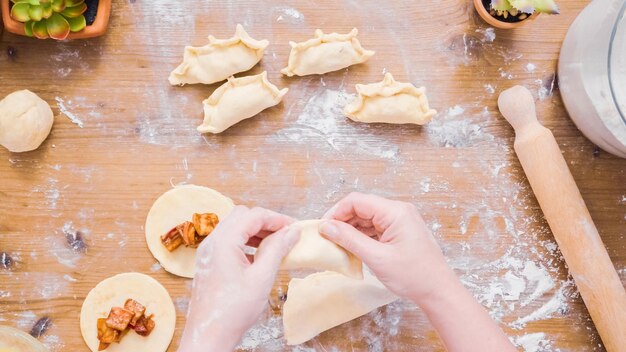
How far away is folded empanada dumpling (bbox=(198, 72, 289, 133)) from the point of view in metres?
1.82

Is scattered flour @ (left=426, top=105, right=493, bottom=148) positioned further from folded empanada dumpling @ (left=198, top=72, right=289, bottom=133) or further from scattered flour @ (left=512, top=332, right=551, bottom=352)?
scattered flour @ (left=512, top=332, right=551, bottom=352)

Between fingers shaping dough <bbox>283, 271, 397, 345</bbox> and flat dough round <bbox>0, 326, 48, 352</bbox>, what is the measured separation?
766mm

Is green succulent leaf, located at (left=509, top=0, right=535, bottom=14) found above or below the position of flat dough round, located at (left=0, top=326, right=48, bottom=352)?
above

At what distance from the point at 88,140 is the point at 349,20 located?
987 mm

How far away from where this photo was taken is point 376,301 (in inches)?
68.7

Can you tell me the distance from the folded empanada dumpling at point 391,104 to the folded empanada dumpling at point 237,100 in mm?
256

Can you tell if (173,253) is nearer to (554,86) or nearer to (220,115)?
(220,115)

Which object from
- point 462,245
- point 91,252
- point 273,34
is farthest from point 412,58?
point 91,252

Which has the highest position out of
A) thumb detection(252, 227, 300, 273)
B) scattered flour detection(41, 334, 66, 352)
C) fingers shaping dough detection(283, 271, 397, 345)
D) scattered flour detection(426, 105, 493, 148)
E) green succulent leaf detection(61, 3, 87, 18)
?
green succulent leaf detection(61, 3, 87, 18)

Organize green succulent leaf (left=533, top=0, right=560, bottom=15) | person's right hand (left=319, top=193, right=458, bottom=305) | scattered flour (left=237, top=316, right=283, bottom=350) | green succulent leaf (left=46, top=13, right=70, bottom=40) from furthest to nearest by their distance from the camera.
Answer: scattered flour (left=237, top=316, right=283, bottom=350)
green succulent leaf (left=46, top=13, right=70, bottom=40)
green succulent leaf (left=533, top=0, right=560, bottom=15)
person's right hand (left=319, top=193, right=458, bottom=305)

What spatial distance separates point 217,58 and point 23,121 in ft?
2.11

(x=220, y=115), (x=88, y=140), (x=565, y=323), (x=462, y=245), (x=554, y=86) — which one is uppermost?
(x=554, y=86)

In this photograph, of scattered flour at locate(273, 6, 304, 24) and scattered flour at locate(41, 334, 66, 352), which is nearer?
scattered flour at locate(41, 334, 66, 352)

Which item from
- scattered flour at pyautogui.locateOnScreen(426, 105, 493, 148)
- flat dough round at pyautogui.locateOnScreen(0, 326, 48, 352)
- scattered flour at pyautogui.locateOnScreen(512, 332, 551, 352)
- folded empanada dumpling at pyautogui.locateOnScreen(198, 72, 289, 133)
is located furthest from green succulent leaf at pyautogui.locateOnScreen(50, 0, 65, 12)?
scattered flour at pyautogui.locateOnScreen(512, 332, 551, 352)
